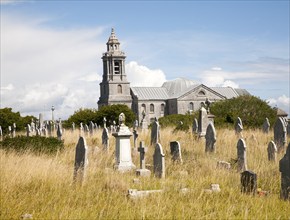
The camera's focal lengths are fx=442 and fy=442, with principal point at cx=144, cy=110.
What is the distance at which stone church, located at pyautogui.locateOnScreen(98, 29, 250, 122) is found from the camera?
79.1 meters

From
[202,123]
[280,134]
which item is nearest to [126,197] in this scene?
[280,134]

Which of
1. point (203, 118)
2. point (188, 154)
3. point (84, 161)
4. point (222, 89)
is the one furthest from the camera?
point (222, 89)

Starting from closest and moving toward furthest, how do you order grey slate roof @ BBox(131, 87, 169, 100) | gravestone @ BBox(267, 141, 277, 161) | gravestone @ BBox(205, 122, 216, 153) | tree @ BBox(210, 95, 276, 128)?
gravestone @ BBox(267, 141, 277, 161), gravestone @ BBox(205, 122, 216, 153), tree @ BBox(210, 95, 276, 128), grey slate roof @ BBox(131, 87, 169, 100)

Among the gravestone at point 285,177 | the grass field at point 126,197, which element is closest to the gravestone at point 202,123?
the grass field at point 126,197

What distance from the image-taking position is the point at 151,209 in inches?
258

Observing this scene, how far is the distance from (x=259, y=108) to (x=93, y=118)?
2389cm

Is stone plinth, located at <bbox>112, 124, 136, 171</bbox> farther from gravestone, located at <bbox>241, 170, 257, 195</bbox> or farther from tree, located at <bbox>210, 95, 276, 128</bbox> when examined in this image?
tree, located at <bbox>210, 95, 276, 128</bbox>

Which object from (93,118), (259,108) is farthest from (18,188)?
(93,118)

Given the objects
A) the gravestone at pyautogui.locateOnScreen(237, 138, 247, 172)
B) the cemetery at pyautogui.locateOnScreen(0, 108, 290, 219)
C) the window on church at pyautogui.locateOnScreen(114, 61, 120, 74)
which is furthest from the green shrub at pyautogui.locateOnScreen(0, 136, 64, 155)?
the window on church at pyautogui.locateOnScreen(114, 61, 120, 74)

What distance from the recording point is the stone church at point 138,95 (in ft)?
259

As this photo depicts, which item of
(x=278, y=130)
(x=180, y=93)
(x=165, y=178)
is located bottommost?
(x=165, y=178)

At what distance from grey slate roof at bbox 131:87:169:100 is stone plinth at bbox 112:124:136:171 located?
217ft

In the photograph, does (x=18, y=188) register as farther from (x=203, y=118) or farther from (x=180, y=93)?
(x=180, y=93)

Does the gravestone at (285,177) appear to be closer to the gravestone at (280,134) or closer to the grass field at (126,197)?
the grass field at (126,197)
